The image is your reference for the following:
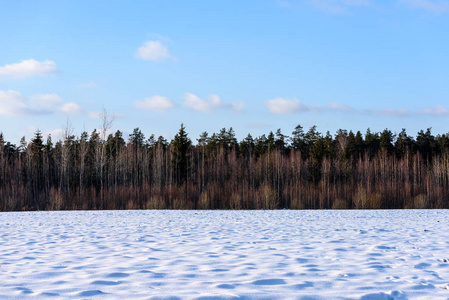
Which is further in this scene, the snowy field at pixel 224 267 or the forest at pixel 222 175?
the forest at pixel 222 175

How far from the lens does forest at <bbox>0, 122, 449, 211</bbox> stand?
74.8 ft

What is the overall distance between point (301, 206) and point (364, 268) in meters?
18.1

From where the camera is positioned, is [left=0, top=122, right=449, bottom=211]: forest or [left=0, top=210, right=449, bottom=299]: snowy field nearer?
[left=0, top=210, right=449, bottom=299]: snowy field

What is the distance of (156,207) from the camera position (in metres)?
21.8

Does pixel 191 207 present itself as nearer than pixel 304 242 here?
No

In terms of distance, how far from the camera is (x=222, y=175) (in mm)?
40031

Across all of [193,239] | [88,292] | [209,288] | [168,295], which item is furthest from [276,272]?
[193,239]

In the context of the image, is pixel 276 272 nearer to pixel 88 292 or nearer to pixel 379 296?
pixel 379 296

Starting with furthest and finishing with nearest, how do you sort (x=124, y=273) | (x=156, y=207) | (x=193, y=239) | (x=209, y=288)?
(x=156, y=207)
(x=193, y=239)
(x=124, y=273)
(x=209, y=288)

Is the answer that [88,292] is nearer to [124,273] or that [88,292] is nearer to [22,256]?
[124,273]

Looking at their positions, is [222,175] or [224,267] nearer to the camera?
[224,267]

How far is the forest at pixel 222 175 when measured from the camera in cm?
2280

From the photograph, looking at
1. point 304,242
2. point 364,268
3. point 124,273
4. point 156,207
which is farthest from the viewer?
point 156,207

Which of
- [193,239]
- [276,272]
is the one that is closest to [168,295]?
[276,272]
